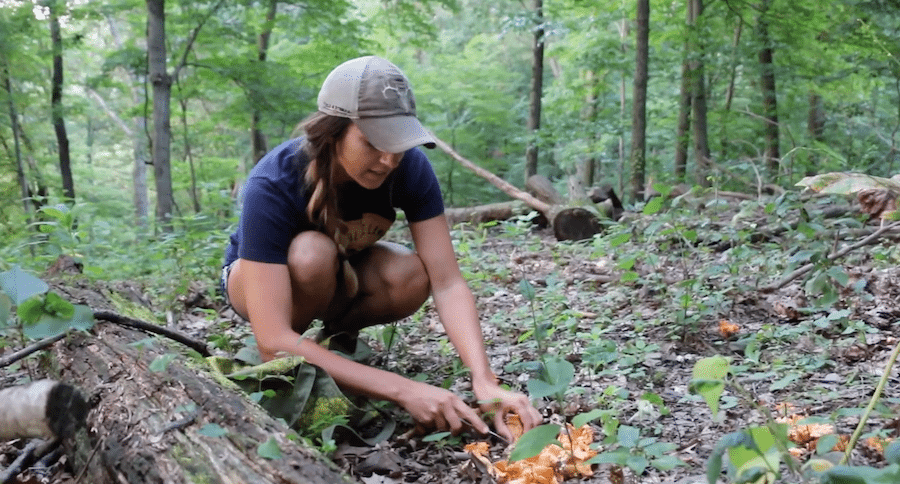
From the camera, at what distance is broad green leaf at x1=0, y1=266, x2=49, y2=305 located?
147 centimetres

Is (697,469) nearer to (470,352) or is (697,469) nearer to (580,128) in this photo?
(470,352)

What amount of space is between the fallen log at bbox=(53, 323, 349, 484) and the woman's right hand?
0.51 meters

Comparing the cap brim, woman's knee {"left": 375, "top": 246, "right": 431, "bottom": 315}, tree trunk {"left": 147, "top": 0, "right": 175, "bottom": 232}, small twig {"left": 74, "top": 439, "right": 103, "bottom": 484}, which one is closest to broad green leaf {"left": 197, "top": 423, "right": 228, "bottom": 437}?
small twig {"left": 74, "top": 439, "right": 103, "bottom": 484}

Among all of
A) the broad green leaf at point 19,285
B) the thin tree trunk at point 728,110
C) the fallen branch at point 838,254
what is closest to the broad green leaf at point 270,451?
the broad green leaf at point 19,285

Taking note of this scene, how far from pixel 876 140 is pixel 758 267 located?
10.3 metres

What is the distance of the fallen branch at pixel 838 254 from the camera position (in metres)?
2.63

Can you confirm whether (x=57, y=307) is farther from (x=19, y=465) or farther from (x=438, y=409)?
(x=438, y=409)

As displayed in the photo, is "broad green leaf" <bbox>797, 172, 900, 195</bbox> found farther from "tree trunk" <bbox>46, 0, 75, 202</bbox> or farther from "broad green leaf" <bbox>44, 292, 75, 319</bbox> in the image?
"tree trunk" <bbox>46, 0, 75, 202</bbox>

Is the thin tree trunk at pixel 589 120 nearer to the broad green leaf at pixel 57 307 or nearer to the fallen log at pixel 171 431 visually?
the fallen log at pixel 171 431

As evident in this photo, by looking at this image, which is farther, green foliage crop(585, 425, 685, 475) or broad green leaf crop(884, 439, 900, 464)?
green foliage crop(585, 425, 685, 475)

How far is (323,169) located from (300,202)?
7.0 inches

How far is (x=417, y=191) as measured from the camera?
2.75 metres

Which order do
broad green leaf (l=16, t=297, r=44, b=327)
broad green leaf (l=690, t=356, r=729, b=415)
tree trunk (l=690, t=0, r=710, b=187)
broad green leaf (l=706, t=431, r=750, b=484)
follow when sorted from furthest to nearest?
tree trunk (l=690, t=0, r=710, b=187)
broad green leaf (l=16, t=297, r=44, b=327)
broad green leaf (l=690, t=356, r=729, b=415)
broad green leaf (l=706, t=431, r=750, b=484)

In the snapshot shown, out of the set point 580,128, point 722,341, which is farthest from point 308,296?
point 580,128
